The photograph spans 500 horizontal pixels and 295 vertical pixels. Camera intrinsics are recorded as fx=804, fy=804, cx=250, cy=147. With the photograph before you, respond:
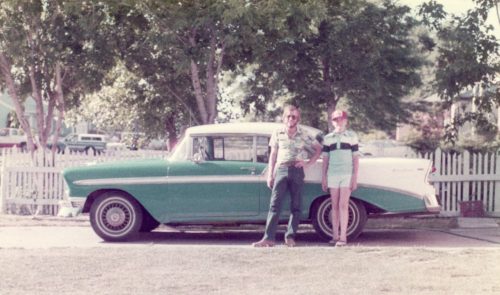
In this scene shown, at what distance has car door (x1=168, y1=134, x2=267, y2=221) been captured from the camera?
1076cm

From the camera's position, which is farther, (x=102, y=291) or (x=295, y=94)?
(x=295, y=94)

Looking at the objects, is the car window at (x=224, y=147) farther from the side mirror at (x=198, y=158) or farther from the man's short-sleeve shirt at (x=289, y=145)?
the man's short-sleeve shirt at (x=289, y=145)

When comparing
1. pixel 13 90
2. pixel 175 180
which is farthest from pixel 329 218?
pixel 13 90

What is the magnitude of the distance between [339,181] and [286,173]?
687 millimetres

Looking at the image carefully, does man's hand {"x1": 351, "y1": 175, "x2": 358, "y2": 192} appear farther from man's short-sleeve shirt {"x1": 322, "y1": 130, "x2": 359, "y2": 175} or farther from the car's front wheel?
the car's front wheel

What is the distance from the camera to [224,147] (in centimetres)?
1099

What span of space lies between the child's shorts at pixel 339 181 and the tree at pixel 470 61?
5983 mm

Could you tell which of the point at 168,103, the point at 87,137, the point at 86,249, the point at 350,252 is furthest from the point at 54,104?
the point at 87,137

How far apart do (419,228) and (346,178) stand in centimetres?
279

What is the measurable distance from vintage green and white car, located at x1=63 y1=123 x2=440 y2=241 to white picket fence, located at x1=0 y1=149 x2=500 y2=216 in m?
3.66

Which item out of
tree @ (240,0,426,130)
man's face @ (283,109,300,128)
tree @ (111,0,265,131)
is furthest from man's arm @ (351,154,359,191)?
tree @ (240,0,426,130)

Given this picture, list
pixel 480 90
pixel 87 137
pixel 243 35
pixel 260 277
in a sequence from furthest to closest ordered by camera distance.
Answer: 1. pixel 87 137
2. pixel 480 90
3. pixel 243 35
4. pixel 260 277

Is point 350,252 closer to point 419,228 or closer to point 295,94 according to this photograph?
point 419,228

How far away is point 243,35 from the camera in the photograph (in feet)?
47.8
